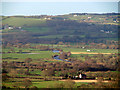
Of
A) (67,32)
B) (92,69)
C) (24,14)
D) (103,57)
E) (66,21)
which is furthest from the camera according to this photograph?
(24,14)

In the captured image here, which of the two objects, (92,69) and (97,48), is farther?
(97,48)

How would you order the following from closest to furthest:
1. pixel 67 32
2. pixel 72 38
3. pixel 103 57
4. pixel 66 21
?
1. pixel 103 57
2. pixel 72 38
3. pixel 67 32
4. pixel 66 21

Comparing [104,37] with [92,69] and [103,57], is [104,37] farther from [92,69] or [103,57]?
[92,69]

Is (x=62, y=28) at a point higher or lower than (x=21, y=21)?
lower

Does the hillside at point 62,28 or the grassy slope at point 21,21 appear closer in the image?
the hillside at point 62,28

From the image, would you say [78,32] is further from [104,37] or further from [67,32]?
[104,37]

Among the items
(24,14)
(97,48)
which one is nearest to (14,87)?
(97,48)

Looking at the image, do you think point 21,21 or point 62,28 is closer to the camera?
point 62,28

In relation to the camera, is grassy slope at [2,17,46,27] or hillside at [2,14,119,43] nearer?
hillside at [2,14,119,43]

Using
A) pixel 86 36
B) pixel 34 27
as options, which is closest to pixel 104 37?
pixel 86 36

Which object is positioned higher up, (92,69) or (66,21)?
(66,21)
